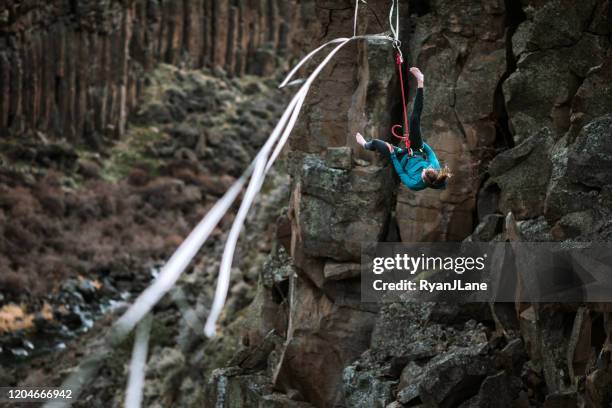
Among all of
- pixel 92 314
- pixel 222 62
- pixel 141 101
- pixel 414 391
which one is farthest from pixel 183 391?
pixel 222 62

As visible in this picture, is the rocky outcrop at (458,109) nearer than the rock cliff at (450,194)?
No

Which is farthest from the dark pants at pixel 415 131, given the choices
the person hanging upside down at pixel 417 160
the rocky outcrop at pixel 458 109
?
the rocky outcrop at pixel 458 109

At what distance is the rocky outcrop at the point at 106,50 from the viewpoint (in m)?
47.8

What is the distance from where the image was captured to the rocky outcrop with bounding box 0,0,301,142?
47781 millimetres

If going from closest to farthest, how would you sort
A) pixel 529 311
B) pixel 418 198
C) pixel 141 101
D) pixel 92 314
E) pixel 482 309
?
pixel 529 311
pixel 482 309
pixel 418 198
pixel 92 314
pixel 141 101

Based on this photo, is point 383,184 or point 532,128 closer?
point 532,128

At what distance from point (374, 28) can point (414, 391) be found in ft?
24.5

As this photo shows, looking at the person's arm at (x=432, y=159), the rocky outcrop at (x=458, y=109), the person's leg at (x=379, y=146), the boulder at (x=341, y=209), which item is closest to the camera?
the person's arm at (x=432, y=159)

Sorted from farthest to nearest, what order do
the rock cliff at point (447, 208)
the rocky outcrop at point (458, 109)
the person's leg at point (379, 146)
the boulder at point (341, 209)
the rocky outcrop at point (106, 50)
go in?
the rocky outcrop at point (106, 50) < the boulder at point (341, 209) < the rocky outcrop at point (458, 109) < the rock cliff at point (447, 208) < the person's leg at point (379, 146)

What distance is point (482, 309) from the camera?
15.5 m

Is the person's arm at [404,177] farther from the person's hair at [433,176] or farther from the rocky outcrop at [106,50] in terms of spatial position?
the rocky outcrop at [106,50]

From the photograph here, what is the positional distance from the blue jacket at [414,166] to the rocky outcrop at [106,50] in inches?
1247

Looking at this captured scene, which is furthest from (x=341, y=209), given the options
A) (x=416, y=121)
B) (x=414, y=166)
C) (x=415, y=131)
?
(x=416, y=121)

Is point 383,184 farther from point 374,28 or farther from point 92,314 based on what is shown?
point 92,314
